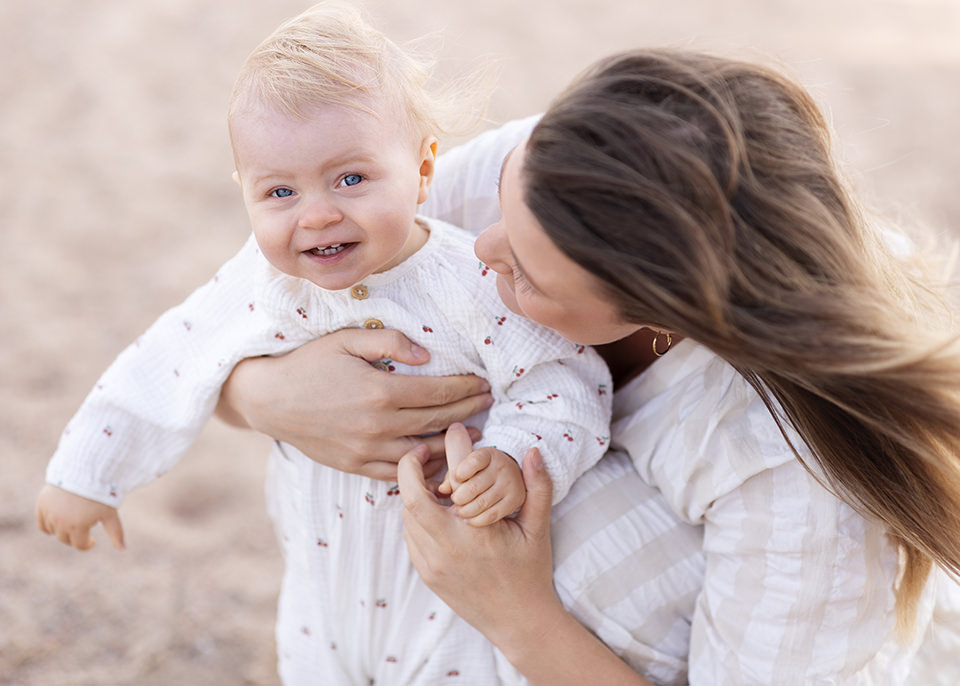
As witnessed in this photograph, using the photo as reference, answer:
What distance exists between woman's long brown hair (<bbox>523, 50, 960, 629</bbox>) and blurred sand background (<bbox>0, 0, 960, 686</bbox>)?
0.15 m

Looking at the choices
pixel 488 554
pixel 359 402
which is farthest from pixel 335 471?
pixel 488 554

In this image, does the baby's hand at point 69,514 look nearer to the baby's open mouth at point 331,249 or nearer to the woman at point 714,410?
the woman at point 714,410

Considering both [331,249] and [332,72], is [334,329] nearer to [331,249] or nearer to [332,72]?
[331,249]

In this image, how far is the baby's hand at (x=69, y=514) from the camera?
56.9 inches

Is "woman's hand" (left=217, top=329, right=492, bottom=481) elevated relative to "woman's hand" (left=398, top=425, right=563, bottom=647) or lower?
elevated

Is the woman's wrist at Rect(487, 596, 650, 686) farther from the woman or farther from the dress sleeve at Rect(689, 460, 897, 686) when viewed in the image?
the dress sleeve at Rect(689, 460, 897, 686)

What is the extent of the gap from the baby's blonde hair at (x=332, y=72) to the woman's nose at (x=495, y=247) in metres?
0.23

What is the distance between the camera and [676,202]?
0.94 m

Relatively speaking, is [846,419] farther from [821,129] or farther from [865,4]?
[865,4]

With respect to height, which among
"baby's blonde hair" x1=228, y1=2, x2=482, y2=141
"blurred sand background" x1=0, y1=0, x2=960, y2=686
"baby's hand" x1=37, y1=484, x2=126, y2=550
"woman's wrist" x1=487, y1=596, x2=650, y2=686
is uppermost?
"baby's blonde hair" x1=228, y1=2, x2=482, y2=141

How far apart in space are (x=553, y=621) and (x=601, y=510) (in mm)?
173

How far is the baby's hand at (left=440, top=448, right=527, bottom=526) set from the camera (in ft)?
3.92

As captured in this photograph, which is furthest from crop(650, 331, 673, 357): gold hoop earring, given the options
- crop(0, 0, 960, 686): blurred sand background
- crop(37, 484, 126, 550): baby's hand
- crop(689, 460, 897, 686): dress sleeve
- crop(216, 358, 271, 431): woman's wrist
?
crop(37, 484, 126, 550): baby's hand

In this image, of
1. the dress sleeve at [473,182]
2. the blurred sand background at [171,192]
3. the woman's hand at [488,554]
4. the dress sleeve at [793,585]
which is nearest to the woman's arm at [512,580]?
the woman's hand at [488,554]
